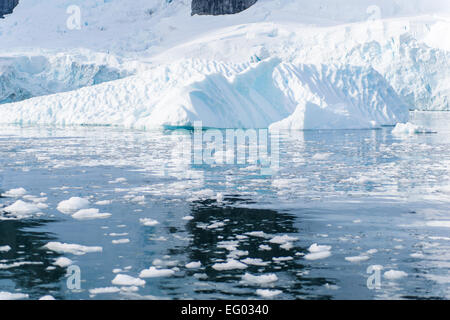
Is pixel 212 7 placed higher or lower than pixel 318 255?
higher

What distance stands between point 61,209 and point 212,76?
18253 mm

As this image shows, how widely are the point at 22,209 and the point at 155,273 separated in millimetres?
3480

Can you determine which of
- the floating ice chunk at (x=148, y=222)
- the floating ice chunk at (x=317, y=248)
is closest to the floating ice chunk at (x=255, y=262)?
the floating ice chunk at (x=317, y=248)

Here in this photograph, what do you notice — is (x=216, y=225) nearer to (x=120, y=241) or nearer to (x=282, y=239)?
(x=282, y=239)

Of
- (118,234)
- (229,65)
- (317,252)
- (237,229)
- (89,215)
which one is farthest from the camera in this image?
(229,65)

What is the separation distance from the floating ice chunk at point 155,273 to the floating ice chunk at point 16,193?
15.4ft

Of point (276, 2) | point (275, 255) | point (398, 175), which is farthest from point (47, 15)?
point (275, 255)

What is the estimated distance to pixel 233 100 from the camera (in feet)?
84.2

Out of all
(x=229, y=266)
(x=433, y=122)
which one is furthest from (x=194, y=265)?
(x=433, y=122)

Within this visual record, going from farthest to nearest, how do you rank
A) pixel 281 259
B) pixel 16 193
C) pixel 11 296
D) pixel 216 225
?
pixel 16 193 → pixel 216 225 → pixel 281 259 → pixel 11 296

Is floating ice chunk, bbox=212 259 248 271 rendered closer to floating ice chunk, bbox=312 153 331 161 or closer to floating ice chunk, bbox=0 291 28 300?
floating ice chunk, bbox=0 291 28 300

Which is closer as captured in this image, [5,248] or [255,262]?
[255,262]

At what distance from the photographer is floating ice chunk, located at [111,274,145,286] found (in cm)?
470

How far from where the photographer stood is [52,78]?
4462 centimetres
